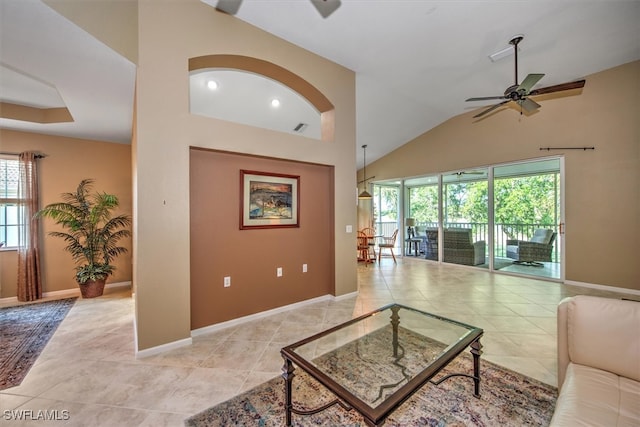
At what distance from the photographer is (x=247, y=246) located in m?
3.07

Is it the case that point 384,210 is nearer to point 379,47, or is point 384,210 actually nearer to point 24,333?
point 379,47

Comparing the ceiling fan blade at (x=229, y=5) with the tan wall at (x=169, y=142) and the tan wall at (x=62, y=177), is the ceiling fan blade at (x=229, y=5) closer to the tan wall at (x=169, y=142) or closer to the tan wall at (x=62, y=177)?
the tan wall at (x=169, y=142)

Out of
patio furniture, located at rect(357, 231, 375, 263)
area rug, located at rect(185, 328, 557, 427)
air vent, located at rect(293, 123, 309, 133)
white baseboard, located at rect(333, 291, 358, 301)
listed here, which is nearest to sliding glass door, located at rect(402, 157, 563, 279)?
patio furniture, located at rect(357, 231, 375, 263)

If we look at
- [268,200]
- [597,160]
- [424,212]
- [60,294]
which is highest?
[597,160]

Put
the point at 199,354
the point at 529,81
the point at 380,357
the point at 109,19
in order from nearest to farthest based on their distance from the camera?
the point at 380,357 < the point at 109,19 < the point at 199,354 < the point at 529,81

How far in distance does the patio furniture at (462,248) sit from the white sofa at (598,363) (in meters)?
4.42

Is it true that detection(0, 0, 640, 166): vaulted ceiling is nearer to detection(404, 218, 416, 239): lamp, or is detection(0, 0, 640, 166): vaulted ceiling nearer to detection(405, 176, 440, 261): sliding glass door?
detection(405, 176, 440, 261): sliding glass door

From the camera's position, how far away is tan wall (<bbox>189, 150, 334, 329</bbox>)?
2734 mm

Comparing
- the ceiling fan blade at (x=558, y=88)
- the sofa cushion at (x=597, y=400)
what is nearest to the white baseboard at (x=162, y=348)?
the sofa cushion at (x=597, y=400)

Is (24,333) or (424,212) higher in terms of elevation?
(424,212)

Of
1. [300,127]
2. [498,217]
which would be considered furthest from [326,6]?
[498,217]

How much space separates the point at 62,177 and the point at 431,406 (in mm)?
5912

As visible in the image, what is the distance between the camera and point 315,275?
12.1 feet

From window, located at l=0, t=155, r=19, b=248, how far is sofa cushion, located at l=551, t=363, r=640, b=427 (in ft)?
21.0
